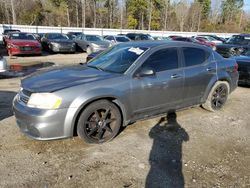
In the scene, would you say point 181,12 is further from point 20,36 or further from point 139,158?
point 139,158

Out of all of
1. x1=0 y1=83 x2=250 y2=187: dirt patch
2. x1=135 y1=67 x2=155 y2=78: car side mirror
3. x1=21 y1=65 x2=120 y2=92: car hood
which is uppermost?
x1=135 y1=67 x2=155 y2=78: car side mirror

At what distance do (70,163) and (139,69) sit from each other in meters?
1.94

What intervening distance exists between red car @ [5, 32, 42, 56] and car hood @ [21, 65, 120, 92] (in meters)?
11.8

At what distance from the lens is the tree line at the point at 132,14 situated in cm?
4816

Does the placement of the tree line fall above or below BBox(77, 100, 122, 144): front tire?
above

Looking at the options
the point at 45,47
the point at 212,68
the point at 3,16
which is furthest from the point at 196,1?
the point at 212,68

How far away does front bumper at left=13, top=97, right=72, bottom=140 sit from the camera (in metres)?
A: 3.91

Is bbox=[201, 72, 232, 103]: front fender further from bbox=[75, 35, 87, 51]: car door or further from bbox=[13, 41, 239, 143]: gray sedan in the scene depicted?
bbox=[75, 35, 87, 51]: car door

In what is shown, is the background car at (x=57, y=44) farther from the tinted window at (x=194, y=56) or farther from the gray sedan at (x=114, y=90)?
the tinted window at (x=194, y=56)

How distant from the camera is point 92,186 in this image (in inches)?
131

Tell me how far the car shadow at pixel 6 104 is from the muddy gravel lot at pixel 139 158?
0.22 ft

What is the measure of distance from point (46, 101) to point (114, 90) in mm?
1084

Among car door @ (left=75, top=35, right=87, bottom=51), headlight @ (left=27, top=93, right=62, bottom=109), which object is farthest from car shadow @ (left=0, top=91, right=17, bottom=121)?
car door @ (left=75, top=35, right=87, bottom=51)

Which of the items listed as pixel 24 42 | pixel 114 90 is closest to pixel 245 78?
pixel 114 90
